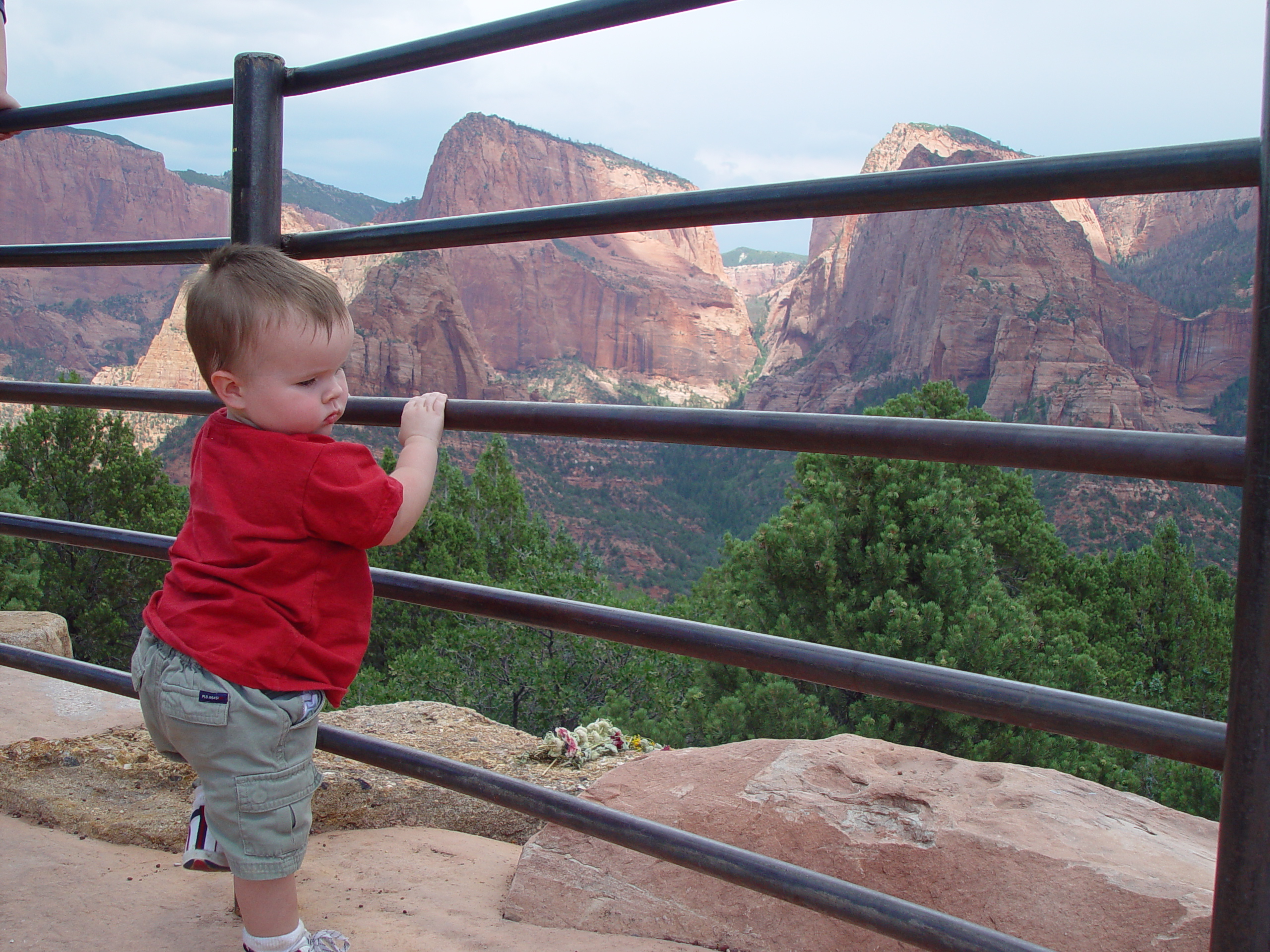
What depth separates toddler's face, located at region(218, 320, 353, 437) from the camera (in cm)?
103

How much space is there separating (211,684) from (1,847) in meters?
0.84

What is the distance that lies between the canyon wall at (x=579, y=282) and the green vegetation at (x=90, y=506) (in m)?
61.7

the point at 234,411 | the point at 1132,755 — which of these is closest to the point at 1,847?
the point at 234,411

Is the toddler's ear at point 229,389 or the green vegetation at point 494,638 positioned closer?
the toddler's ear at point 229,389

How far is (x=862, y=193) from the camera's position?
898mm

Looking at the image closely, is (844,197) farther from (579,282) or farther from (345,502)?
(579,282)

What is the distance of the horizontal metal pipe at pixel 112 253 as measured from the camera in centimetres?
133

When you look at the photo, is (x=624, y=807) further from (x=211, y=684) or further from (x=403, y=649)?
(x=403, y=649)

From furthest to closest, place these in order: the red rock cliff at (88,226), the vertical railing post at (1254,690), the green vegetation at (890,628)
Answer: the red rock cliff at (88,226) → the green vegetation at (890,628) → the vertical railing post at (1254,690)

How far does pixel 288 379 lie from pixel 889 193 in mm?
692

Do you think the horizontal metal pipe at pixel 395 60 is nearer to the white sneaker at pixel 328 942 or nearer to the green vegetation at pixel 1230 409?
the white sneaker at pixel 328 942

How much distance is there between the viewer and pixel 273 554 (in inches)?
40.2

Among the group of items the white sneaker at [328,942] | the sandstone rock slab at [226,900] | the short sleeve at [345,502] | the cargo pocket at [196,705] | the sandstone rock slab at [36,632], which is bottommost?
the sandstone rock slab at [36,632]

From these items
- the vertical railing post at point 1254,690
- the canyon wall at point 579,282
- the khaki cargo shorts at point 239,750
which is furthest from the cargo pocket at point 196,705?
the canyon wall at point 579,282
